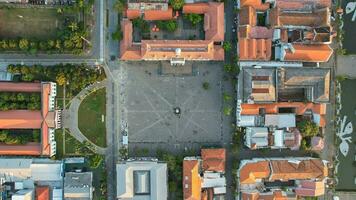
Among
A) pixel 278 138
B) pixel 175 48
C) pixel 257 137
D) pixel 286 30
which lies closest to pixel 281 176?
pixel 278 138

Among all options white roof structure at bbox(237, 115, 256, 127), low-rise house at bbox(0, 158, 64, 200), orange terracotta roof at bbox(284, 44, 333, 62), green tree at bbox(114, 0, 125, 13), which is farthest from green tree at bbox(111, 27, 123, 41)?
orange terracotta roof at bbox(284, 44, 333, 62)

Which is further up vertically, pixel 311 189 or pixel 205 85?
pixel 205 85

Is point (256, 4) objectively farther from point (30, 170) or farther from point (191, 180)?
point (30, 170)

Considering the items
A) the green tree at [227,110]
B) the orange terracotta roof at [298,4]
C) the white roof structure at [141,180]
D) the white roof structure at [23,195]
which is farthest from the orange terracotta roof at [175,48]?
the white roof structure at [23,195]

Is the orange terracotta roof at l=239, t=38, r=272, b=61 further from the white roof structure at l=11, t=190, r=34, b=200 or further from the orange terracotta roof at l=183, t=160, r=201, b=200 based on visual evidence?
the white roof structure at l=11, t=190, r=34, b=200

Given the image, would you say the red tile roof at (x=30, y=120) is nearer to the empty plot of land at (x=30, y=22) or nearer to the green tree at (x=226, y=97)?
the empty plot of land at (x=30, y=22)

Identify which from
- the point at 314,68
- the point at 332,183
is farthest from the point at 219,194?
the point at 314,68
